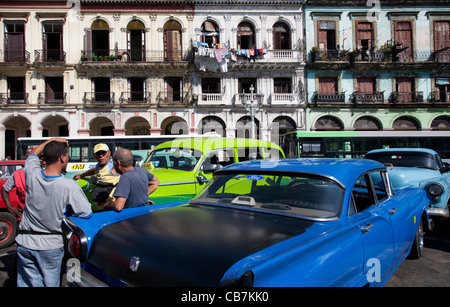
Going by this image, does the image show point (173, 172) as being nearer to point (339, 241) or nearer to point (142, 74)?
point (339, 241)

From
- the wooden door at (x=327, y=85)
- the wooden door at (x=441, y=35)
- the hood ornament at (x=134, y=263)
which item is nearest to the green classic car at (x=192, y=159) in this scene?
the hood ornament at (x=134, y=263)

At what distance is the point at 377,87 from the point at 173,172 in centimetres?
2165

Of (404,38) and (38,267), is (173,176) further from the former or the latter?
(404,38)

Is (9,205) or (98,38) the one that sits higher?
(98,38)

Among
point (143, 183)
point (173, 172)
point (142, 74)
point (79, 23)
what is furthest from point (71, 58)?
point (143, 183)

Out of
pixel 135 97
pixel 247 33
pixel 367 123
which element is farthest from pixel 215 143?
pixel 367 123

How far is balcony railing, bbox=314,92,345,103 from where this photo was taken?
2144 cm

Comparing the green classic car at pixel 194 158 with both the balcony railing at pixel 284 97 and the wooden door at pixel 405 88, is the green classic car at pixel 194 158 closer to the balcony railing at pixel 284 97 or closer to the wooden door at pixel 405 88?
the balcony railing at pixel 284 97

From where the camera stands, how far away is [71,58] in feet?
67.6

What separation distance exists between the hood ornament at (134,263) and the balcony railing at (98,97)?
815 inches

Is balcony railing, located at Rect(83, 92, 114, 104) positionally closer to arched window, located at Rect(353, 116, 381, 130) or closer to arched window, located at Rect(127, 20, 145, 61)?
arched window, located at Rect(127, 20, 145, 61)

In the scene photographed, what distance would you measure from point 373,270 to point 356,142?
15.1 m

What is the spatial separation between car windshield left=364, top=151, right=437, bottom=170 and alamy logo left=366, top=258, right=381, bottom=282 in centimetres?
464

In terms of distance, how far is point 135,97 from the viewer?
2108 centimetres
